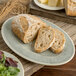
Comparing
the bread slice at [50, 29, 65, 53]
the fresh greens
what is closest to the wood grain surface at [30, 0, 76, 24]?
the bread slice at [50, 29, 65, 53]

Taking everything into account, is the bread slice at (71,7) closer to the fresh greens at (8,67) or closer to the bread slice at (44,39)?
the bread slice at (44,39)

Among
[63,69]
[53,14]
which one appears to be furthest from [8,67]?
[53,14]

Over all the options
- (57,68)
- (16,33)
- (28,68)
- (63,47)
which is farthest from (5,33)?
(57,68)

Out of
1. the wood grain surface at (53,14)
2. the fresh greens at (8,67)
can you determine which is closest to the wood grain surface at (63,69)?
the wood grain surface at (53,14)

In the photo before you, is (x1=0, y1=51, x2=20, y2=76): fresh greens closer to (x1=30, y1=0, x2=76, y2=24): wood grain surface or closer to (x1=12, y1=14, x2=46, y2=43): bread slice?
(x1=12, y1=14, x2=46, y2=43): bread slice

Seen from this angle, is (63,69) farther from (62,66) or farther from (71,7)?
(71,7)
